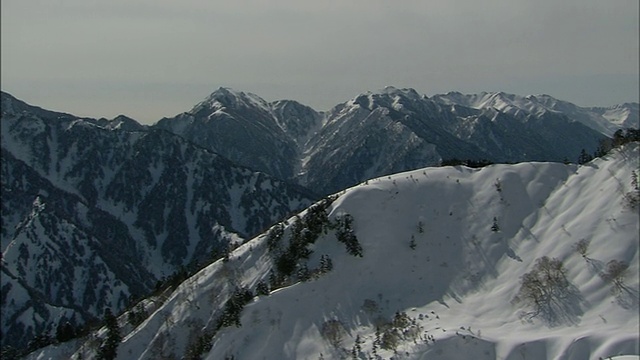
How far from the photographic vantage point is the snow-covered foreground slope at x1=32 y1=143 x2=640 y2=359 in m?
44.0

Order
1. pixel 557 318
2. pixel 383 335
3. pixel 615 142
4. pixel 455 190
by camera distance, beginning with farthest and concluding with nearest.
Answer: pixel 455 190 → pixel 615 142 → pixel 383 335 → pixel 557 318

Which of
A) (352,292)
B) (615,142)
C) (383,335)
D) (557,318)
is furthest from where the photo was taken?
(615,142)

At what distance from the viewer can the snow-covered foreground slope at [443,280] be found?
44000 mm

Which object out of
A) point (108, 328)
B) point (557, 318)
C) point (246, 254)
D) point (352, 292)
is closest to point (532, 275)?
point (557, 318)

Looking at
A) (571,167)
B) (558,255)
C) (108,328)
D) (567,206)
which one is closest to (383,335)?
(558,255)

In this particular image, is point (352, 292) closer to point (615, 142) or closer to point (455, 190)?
point (455, 190)

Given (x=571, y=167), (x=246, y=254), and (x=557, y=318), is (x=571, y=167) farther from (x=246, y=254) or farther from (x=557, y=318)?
(x=246, y=254)

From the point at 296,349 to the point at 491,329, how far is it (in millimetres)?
17484

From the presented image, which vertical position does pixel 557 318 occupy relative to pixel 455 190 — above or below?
below

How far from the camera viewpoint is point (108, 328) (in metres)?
72.2

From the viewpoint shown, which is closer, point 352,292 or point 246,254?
point 352,292

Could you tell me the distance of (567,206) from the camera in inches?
2291

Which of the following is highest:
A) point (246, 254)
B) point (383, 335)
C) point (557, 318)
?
point (246, 254)

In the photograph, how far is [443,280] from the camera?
185 ft
